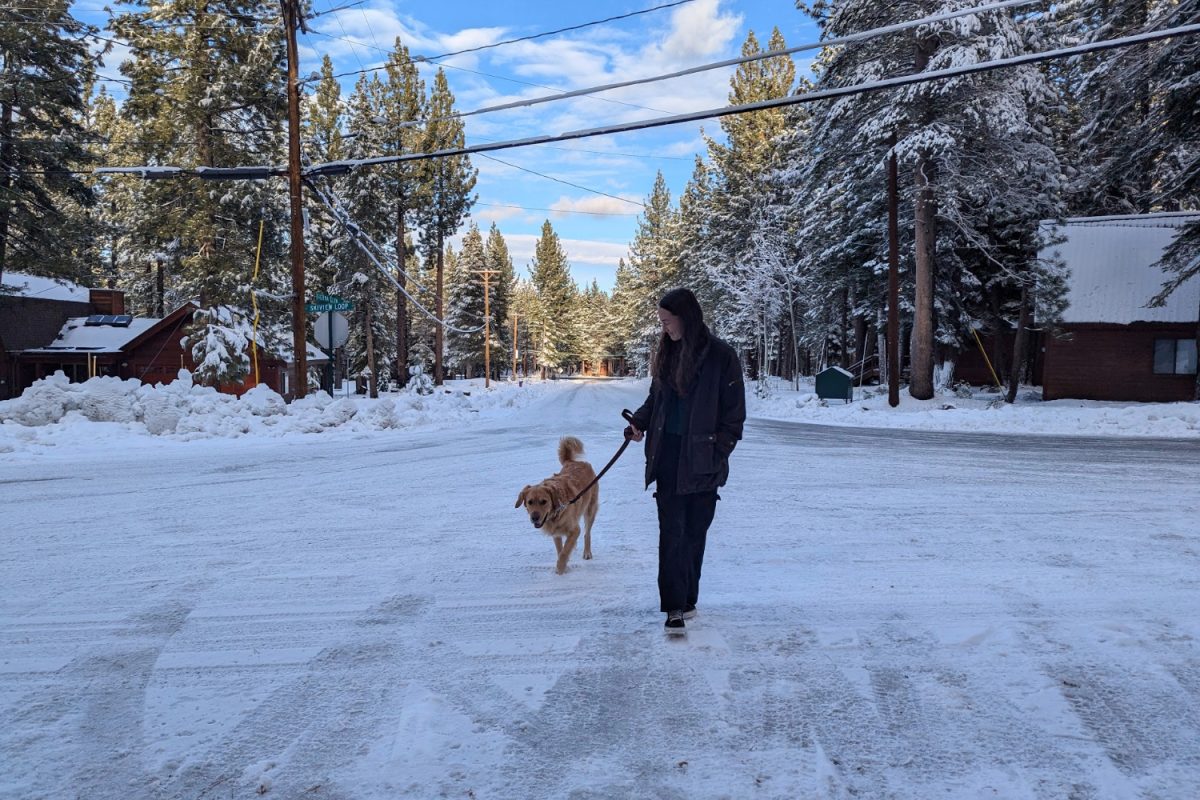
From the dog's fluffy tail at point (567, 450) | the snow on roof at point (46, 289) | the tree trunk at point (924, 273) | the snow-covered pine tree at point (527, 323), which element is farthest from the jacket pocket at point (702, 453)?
the snow-covered pine tree at point (527, 323)

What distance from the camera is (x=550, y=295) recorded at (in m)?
96.9

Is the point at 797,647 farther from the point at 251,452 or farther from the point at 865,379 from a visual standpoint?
the point at 865,379

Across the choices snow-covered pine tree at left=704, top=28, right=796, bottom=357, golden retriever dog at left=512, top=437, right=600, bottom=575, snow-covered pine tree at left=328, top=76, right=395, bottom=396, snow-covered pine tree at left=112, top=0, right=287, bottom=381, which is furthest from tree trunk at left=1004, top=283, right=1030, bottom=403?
snow-covered pine tree at left=328, top=76, right=395, bottom=396

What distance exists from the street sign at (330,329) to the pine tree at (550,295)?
76065 mm

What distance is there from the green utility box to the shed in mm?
7125

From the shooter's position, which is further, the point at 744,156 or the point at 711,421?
the point at 744,156

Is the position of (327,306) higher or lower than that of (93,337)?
higher

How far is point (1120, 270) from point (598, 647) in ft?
95.8

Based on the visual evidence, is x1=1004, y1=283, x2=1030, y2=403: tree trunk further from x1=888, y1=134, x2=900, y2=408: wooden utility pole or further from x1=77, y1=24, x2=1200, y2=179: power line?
x1=77, y1=24, x2=1200, y2=179: power line

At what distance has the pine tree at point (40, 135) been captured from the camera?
78.0 feet

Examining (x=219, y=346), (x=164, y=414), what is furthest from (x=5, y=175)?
(x=164, y=414)

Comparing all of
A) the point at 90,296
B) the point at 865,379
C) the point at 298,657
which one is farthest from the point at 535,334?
the point at 298,657

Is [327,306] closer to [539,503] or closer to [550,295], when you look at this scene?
[539,503]

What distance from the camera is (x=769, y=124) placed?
41875mm
